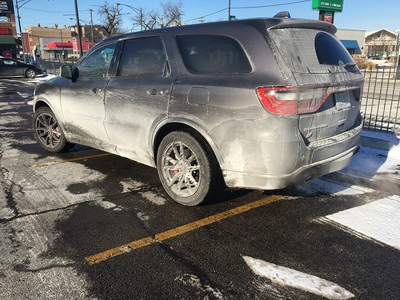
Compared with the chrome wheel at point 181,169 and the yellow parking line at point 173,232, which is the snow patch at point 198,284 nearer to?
the yellow parking line at point 173,232

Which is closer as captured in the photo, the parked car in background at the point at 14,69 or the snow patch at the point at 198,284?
the snow patch at the point at 198,284

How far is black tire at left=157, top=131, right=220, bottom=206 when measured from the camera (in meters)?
3.50

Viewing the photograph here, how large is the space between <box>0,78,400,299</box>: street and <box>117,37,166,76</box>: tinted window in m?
1.42

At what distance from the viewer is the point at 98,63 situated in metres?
4.76

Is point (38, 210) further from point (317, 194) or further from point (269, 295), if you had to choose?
point (317, 194)

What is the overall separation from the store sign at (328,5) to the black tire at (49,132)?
8150 millimetres

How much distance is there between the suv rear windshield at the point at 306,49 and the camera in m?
3.10

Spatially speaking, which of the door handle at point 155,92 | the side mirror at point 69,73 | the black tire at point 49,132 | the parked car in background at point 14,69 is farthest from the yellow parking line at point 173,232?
the parked car in background at point 14,69

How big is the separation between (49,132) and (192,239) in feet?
12.3

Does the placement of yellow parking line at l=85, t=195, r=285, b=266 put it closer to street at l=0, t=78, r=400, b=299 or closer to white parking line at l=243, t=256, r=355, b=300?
street at l=0, t=78, r=400, b=299

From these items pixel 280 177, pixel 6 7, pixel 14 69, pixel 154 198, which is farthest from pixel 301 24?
pixel 6 7

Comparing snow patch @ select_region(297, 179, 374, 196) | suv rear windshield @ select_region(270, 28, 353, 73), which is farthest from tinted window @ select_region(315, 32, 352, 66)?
snow patch @ select_region(297, 179, 374, 196)

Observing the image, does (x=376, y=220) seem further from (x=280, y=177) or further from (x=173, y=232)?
(x=173, y=232)

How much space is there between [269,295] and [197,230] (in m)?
1.06
